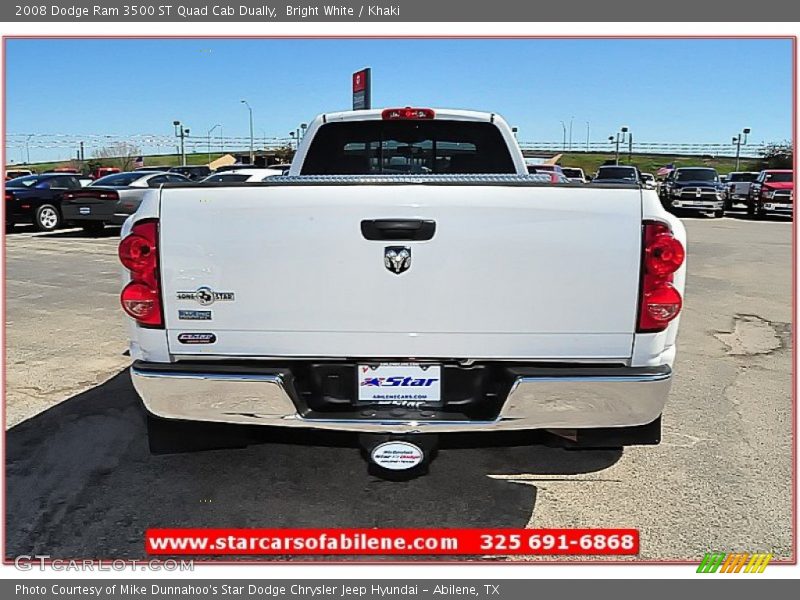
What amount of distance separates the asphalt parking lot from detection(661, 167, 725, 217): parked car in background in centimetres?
2264

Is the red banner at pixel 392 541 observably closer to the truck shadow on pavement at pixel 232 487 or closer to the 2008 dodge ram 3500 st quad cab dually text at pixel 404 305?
the truck shadow on pavement at pixel 232 487

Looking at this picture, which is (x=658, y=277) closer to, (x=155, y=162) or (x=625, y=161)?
(x=155, y=162)

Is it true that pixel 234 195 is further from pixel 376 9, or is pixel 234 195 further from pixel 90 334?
pixel 90 334

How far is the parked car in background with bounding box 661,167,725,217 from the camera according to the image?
88.5 ft

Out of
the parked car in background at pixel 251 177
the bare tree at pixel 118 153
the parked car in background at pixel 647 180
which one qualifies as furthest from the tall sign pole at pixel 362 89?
the bare tree at pixel 118 153

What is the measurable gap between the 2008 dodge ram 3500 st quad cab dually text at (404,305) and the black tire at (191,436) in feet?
0.66

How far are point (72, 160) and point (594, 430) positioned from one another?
86.5 meters

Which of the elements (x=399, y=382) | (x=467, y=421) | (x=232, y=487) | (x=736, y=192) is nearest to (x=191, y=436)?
(x=232, y=487)

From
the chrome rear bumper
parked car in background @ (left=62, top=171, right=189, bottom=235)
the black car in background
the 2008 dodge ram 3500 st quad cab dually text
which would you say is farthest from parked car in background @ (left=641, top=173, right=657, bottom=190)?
the black car in background

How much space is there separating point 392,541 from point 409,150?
3.16 m

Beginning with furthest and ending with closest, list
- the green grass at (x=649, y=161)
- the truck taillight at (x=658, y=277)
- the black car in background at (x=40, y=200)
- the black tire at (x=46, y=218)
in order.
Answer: the green grass at (x=649, y=161) → the black tire at (x=46, y=218) → the black car in background at (x=40, y=200) → the truck taillight at (x=658, y=277)

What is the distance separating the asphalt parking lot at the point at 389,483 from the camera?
3.50 m

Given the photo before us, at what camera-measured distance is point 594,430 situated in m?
3.29

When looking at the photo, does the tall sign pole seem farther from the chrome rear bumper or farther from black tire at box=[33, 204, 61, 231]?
the chrome rear bumper
